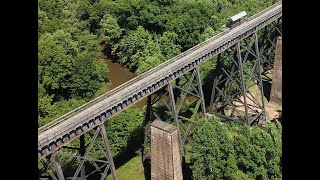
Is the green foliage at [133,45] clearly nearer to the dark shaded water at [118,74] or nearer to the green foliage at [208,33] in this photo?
the dark shaded water at [118,74]

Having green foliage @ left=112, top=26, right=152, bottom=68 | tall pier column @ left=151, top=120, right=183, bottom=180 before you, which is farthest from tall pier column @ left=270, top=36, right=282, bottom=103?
tall pier column @ left=151, top=120, right=183, bottom=180

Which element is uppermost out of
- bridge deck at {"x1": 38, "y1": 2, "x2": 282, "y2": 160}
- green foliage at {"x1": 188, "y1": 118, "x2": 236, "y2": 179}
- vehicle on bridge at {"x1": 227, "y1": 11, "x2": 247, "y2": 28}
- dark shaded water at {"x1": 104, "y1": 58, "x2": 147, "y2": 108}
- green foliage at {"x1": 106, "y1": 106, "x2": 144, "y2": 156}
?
vehicle on bridge at {"x1": 227, "y1": 11, "x2": 247, "y2": 28}

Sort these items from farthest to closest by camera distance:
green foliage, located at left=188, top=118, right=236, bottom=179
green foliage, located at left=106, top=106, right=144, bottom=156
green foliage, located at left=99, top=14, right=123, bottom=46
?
1. green foliage, located at left=99, top=14, right=123, bottom=46
2. green foliage, located at left=106, top=106, right=144, bottom=156
3. green foliage, located at left=188, top=118, right=236, bottom=179

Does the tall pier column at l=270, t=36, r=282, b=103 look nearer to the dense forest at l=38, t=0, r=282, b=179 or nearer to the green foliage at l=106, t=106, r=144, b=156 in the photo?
the dense forest at l=38, t=0, r=282, b=179

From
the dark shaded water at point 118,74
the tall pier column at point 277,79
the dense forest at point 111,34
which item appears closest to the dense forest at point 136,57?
the dense forest at point 111,34

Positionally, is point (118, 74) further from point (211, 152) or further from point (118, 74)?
point (211, 152)

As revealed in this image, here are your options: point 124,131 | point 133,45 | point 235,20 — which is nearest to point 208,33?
point 133,45

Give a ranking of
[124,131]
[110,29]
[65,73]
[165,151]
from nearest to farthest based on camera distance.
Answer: [165,151], [124,131], [65,73], [110,29]
